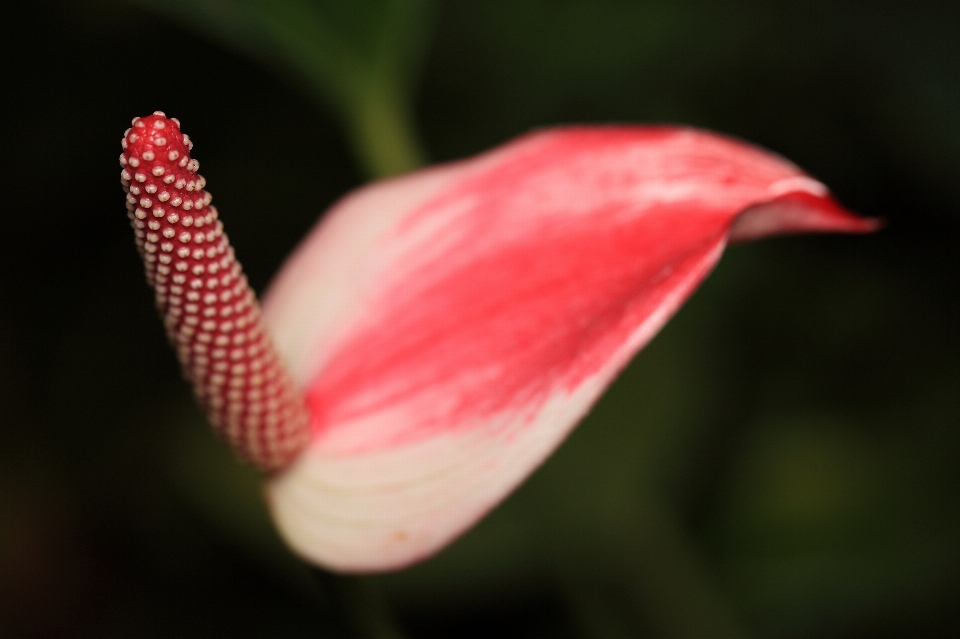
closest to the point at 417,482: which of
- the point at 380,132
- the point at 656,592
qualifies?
the point at 380,132

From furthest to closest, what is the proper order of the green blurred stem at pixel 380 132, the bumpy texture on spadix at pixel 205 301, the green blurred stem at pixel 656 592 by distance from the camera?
the green blurred stem at pixel 656 592 → the green blurred stem at pixel 380 132 → the bumpy texture on spadix at pixel 205 301

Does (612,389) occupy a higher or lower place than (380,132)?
lower

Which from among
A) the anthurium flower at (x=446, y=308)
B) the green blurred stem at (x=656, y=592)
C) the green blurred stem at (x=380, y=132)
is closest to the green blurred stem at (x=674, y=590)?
the green blurred stem at (x=656, y=592)

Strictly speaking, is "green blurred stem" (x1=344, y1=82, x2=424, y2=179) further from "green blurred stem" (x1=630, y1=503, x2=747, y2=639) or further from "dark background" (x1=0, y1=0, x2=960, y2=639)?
"green blurred stem" (x1=630, y1=503, x2=747, y2=639)

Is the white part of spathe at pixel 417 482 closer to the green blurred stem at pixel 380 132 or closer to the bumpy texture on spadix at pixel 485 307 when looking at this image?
the bumpy texture on spadix at pixel 485 307

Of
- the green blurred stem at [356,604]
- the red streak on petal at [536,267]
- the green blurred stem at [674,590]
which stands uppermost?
the red streak on petal at [536,267]

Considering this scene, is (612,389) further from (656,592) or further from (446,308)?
(446,308)

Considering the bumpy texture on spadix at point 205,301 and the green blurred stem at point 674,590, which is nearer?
the bumpy texture on spadix at point 205,301
